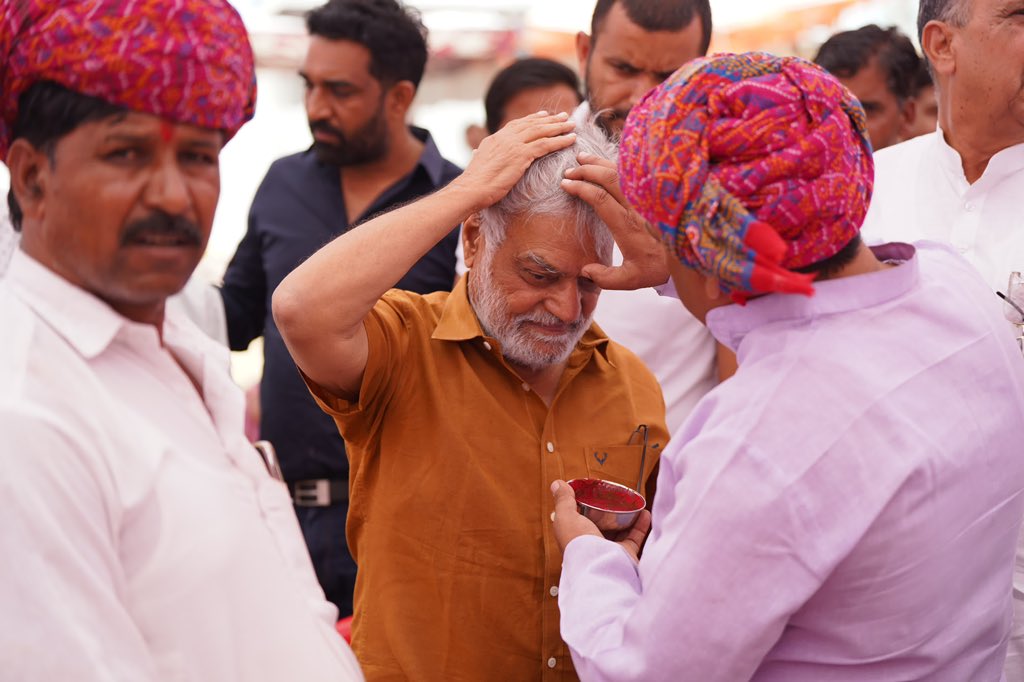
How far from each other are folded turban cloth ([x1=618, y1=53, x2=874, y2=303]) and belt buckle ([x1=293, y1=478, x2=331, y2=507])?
2.52 metres

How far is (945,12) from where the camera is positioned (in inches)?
123

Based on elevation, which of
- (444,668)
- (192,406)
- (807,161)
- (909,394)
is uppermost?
(807,161)

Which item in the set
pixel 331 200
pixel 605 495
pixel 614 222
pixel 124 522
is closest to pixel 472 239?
pixel 614 222

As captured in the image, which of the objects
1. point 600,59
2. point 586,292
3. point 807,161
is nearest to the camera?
point 807,161

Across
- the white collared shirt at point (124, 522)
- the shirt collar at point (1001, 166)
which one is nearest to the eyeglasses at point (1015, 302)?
the shirt collar at point (1001, 166)

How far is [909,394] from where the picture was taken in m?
1.86

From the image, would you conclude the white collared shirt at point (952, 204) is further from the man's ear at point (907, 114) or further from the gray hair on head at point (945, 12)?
the man's ear at point (907, 114)

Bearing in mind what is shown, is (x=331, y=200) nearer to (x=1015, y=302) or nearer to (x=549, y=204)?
(x=549, y=204)

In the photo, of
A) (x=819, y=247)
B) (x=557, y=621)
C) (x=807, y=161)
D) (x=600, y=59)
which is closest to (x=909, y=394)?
(x=819, y=247)

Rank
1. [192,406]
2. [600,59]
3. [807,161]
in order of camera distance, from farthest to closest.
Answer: [600,59] → [807,161] → [192,406]

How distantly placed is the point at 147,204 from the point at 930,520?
129cm

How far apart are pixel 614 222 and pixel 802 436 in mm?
899

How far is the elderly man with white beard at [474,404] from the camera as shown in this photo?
7.95 ft

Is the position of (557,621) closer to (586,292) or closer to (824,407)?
(586,292)
